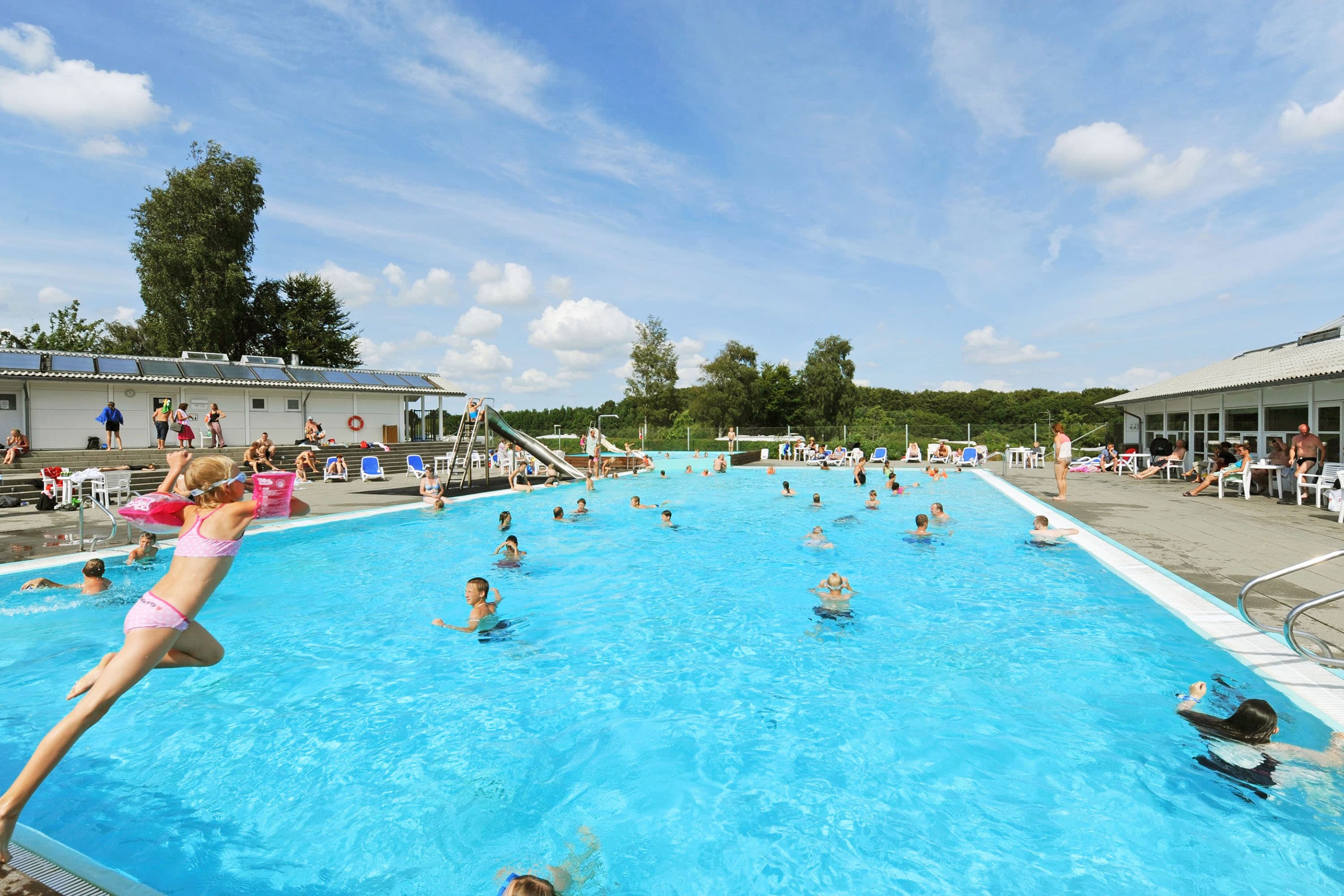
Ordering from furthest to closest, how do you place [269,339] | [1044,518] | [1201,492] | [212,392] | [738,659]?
1. [269,339]
2. [212,392]
3. [1201,492]
4. [1044,518]
5. [738,659]

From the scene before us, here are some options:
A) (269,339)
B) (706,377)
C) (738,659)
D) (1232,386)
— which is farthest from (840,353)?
(738,659)

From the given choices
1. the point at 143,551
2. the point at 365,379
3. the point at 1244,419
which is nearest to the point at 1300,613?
the point at 143,551

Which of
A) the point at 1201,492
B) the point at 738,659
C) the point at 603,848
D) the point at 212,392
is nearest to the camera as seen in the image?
the point at 603,848

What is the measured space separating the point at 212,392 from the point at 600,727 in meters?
22.4

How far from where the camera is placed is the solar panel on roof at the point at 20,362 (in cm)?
1712

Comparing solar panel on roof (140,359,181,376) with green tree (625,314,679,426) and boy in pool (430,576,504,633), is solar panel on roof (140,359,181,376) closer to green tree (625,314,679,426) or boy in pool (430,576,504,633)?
boy in pool (430,576,504,633)

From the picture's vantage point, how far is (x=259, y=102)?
13289 mm

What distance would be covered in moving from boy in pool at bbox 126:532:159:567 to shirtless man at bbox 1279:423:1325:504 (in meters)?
18.4

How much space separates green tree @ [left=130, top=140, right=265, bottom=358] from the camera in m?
29.2

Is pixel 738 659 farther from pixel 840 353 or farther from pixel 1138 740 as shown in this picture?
pixel 840 353

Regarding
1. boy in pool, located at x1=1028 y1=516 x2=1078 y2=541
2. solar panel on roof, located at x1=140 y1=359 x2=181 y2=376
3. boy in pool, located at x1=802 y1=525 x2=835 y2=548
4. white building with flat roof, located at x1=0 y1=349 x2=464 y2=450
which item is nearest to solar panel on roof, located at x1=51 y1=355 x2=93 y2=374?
white building with flat roof, located at x1=0 y1=349 x2=464 y2=450

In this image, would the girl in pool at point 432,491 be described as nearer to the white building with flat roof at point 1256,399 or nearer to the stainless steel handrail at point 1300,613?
the stainless steel handrail at point 1300,613

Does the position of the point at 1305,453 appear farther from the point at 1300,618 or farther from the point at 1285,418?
the point at 1300,618

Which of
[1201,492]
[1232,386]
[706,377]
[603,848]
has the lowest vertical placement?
[603,848]
